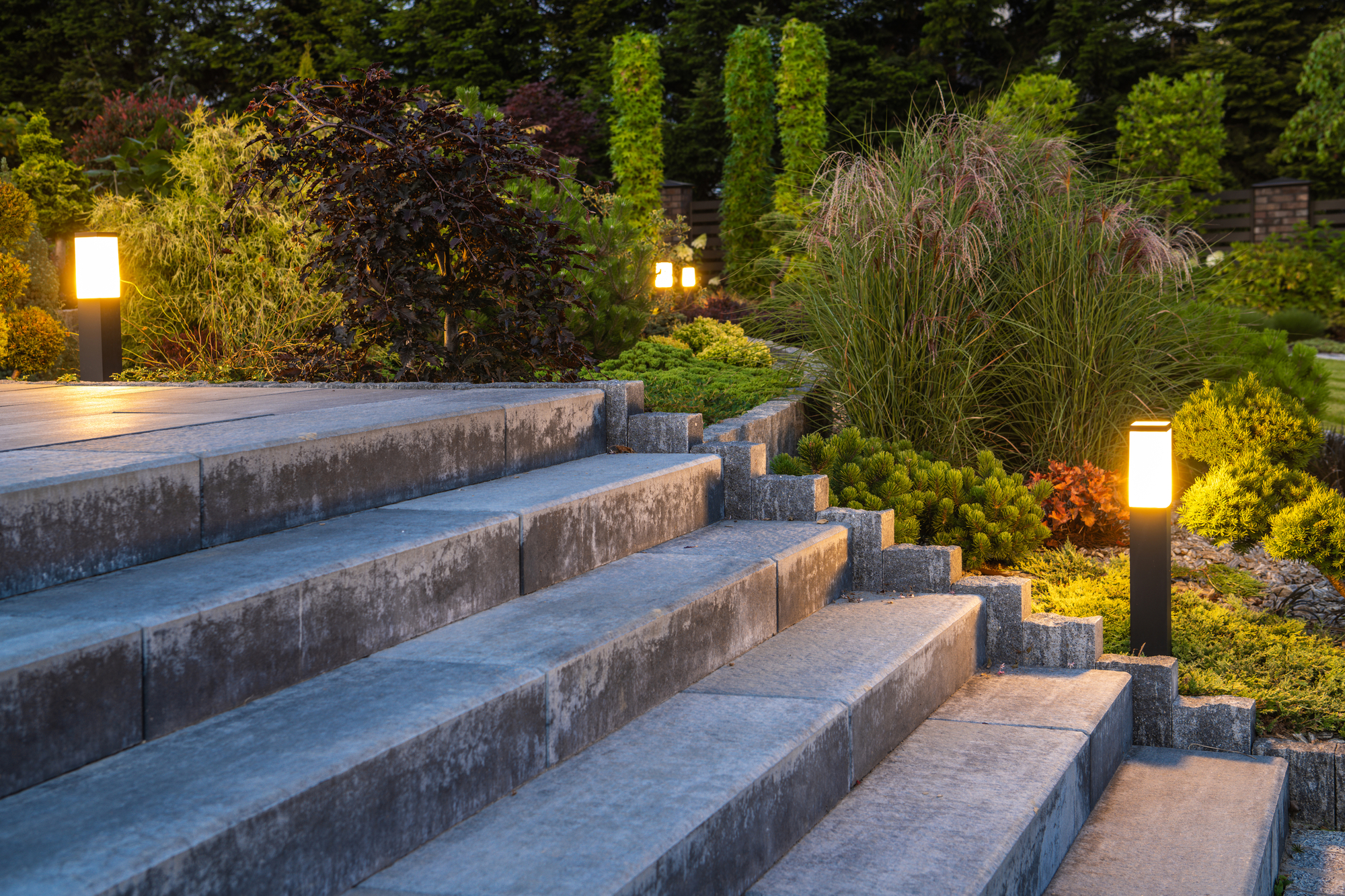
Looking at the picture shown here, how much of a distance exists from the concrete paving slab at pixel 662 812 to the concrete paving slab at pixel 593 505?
539mm

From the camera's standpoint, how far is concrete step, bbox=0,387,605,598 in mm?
2047

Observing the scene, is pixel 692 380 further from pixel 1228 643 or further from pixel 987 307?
pixel 1228 643

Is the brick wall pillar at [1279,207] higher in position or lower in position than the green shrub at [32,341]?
higher

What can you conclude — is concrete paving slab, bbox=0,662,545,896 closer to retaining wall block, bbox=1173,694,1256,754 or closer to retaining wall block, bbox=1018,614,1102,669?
retaining wall block, bbox=1018,614,1102,669

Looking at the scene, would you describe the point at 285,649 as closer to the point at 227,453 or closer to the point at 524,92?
the point at 227,453

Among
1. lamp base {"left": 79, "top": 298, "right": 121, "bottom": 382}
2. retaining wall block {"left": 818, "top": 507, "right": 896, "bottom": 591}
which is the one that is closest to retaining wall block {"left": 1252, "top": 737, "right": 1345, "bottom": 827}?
retaining wall block {"left": 818, "top": 507, "right": 896, "bottom": 591}

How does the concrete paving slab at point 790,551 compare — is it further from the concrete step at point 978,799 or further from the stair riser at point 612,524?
the concrete step at point 978,799

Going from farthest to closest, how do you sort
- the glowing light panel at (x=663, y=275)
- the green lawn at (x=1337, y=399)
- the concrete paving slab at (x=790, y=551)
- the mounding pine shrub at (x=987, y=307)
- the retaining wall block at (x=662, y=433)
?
the glowing light panel at (x=663, y=275) < the green lawn at (x=1337, y=399) < the mounding pine shrub at (x=987, y=307) < the retaining wall block at (x=662, y=433) < the concrete paving slab at (x=790, y=551)

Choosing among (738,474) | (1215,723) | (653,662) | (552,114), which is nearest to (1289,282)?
(552,114)

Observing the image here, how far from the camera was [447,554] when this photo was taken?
2.41 m

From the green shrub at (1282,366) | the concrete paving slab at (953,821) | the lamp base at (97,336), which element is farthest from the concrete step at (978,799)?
the lamp base at (97,336)

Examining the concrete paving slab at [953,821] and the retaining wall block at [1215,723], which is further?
the retaining wall block at [1215,723]

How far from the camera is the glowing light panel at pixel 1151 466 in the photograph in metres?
3.44

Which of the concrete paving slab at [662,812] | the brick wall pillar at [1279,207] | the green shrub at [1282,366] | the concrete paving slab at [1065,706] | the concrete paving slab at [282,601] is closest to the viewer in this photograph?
the concrete paving slab at [662,812]
